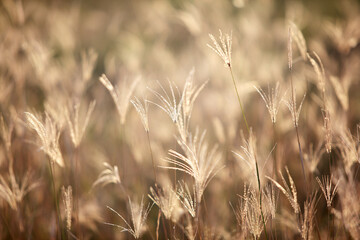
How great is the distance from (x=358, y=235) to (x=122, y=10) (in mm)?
3793

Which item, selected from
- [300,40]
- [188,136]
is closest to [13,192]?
[188,136]

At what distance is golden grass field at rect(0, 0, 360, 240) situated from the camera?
0.93m

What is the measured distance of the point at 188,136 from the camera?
918 millimetres

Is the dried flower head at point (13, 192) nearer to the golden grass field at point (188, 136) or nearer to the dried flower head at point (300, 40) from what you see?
the golden grass field at point (188, 136)

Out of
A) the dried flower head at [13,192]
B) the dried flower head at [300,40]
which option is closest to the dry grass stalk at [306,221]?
the dried flower head at [300,40]

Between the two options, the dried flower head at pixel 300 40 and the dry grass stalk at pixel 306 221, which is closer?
the dry grass stalk at pixel 306 221

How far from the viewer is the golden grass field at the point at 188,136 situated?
0.93m

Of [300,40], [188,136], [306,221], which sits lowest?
A: [306,221]

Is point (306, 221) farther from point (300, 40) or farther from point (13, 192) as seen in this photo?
point (13, 192)

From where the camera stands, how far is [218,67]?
1.81 metres

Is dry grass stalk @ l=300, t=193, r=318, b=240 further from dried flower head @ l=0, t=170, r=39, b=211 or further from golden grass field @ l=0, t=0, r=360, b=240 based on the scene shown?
dried flower head @ l=0, t=170, r=39, b=211

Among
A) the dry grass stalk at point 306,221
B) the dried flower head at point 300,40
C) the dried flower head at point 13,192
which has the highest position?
the dried flower head at point 300,40

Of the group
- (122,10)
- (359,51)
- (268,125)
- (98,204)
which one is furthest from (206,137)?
(122,10)

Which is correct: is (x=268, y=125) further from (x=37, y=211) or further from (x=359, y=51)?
(x=37, y=211)
